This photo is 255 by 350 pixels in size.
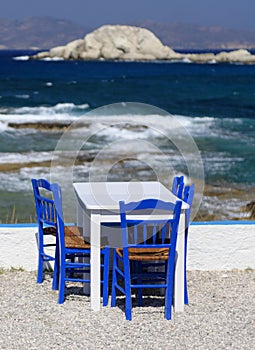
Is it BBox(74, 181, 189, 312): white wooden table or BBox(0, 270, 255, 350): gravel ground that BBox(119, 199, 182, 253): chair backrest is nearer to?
BBox(74, 181, 189, 312): white wooden table

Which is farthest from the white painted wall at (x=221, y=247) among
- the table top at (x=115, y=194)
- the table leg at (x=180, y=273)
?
the table leg at (x=180, y=273)

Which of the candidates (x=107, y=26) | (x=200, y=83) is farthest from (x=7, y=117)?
(x=107, y=26)

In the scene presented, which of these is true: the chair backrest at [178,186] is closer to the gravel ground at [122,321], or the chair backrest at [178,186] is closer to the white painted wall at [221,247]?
the white painted wall at [221,247]

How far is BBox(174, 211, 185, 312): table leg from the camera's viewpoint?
20.6ft

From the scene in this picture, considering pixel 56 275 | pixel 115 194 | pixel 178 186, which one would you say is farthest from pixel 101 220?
pixel 178 186

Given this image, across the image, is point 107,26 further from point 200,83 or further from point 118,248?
point 118,248

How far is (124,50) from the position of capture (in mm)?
124500

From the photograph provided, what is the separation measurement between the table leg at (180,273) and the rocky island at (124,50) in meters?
111

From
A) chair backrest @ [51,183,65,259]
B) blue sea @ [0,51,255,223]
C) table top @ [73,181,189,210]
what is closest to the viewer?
table top @ [73,181,189,210]

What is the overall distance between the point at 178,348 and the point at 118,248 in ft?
4.08

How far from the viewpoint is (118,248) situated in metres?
6.50

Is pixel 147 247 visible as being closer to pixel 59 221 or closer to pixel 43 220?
pixel 59 221

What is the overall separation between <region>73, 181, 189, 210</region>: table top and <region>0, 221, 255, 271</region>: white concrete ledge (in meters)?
0.74

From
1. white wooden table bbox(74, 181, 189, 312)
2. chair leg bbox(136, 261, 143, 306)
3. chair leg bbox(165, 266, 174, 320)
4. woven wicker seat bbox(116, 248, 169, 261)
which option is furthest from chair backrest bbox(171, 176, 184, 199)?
chair leg bbox(165, 266, 174, 320)
